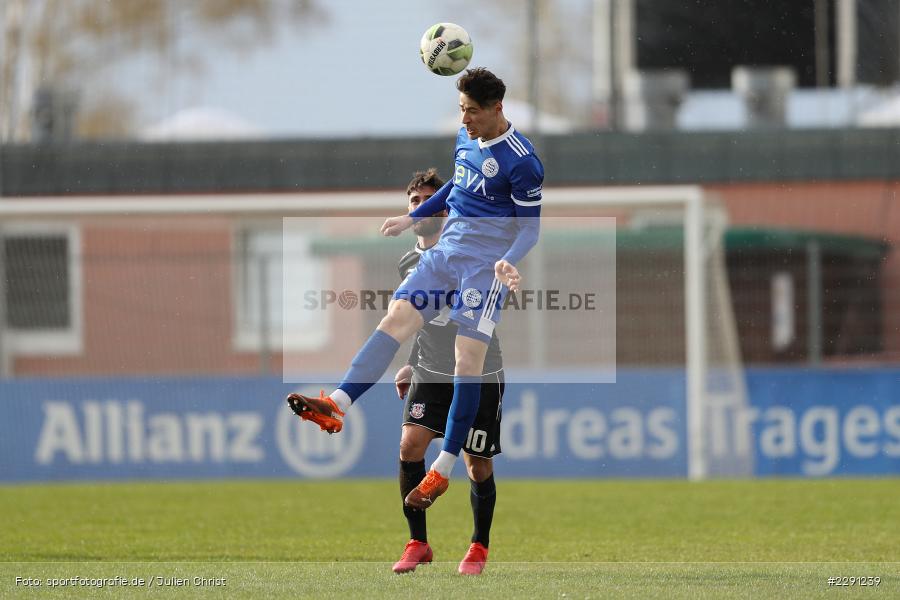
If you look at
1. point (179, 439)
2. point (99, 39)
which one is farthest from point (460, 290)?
point (99, 39)

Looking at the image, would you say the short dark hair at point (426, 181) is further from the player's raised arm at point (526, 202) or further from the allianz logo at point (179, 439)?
the allianz logo at point (179, 439)

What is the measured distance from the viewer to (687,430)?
49.0 ft

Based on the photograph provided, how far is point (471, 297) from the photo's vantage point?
725 centimetres

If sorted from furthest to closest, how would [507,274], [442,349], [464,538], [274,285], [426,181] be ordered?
[274,285] < [464,538] < [426,181] < [442,349] < [507,274]

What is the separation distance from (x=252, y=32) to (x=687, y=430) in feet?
44.6

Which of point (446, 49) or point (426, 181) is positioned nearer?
point (446, 49)

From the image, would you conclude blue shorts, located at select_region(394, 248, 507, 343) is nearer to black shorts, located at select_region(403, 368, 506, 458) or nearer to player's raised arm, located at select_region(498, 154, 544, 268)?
player's raised arm, located at select_region(498, 154, 544, 268)

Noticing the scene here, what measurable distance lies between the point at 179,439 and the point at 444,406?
8.28 metres

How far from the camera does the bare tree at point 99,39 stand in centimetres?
1980

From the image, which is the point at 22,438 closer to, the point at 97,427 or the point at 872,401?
the point at 97,427

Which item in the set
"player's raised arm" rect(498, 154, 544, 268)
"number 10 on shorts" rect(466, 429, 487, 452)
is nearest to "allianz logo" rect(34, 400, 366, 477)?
"number 10 on shorts" rect(466, 429, 487, 452)

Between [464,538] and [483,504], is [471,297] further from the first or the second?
[464,538]

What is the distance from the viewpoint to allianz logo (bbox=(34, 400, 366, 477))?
50.3 feet

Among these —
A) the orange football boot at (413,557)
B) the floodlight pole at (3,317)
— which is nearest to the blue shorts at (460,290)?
the orange football boot at (413,557)
